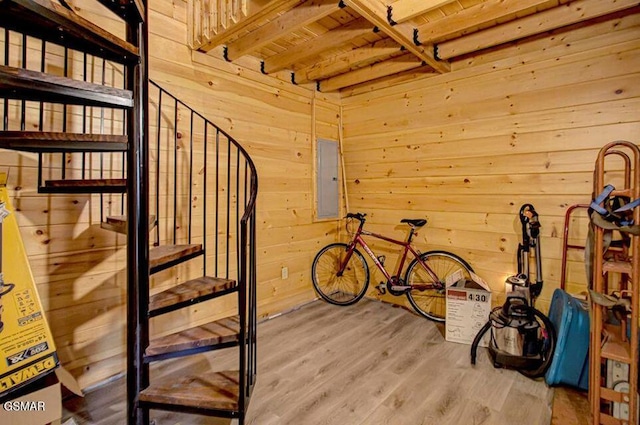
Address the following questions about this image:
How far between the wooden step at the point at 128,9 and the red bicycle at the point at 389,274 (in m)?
2.70

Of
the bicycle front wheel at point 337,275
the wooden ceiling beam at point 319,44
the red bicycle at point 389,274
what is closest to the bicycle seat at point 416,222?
the red bicycle at point 389,274

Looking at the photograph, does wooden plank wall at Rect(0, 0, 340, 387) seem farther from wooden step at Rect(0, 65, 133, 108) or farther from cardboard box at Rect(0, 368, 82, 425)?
wooden step at Rect(0, 65, 133, 108)

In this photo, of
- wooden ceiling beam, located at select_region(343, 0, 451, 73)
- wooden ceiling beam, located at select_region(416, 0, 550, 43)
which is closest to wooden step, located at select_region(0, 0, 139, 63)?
wooden ceiling beam, located at select_region(343, 0, 451, 73)

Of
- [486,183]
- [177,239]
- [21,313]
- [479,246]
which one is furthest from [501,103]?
[21,313]

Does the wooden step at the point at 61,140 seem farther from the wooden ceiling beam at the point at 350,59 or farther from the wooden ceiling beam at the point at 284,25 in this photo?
the wooden ceiling beam at the point at 350,59

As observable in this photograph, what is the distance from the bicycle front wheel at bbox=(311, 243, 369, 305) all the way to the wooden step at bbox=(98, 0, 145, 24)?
2.86m

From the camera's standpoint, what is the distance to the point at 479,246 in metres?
3.21

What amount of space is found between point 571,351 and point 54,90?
129 inches

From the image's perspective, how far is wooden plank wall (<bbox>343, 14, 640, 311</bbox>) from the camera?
8.41ft

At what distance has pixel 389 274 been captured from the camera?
383 centimetres

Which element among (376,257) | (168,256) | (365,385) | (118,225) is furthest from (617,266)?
(118,225)

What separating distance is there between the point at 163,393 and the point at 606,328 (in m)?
2.53

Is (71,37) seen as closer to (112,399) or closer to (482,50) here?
(112,399)

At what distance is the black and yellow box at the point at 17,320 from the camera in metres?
1.62
